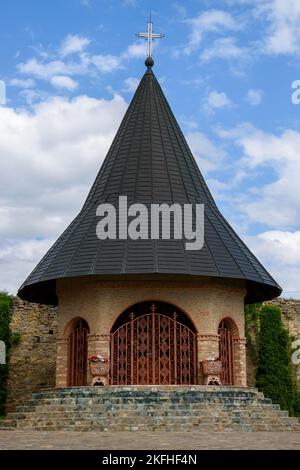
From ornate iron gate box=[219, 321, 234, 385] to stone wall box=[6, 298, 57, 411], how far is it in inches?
284

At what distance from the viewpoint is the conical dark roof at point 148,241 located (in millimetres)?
17031

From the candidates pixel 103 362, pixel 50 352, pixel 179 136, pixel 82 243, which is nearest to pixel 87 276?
pixel 82 243

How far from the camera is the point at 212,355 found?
1747 cm

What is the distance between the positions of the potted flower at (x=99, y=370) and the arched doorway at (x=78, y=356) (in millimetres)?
1485

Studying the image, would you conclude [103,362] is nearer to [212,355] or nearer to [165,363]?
[165,363]

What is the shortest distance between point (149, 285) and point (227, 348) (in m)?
2.85

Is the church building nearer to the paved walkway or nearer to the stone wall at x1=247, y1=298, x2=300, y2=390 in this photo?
the paved walkway

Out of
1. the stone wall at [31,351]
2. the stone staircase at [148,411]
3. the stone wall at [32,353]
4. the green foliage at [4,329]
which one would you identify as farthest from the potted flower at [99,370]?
the green foliage at [4,329]

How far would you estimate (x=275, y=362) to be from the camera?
24.0 metres

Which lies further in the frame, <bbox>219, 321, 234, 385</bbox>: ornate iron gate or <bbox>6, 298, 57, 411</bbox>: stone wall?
<bbox>6, 298, 57, 411</bbox>: stone wall

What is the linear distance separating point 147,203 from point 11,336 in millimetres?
8175

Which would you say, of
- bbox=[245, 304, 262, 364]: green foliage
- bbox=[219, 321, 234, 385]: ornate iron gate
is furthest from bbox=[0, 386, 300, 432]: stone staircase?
bbox=[245, 304, 262, 364]: green foliage

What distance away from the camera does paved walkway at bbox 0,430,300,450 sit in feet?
32.0

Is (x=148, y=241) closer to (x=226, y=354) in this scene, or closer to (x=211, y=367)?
(x=211, y=367)
